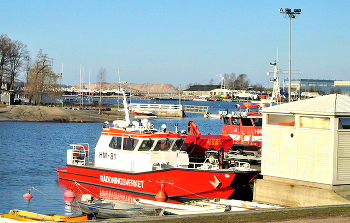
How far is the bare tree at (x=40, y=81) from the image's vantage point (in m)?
83.0

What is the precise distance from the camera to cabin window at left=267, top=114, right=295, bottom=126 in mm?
17298

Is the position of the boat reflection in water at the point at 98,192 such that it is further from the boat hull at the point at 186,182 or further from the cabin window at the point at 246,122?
the cabin window at the point at 246,122

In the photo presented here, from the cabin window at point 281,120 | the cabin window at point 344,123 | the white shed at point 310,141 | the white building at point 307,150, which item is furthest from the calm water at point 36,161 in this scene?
the cabin window at point 344,123

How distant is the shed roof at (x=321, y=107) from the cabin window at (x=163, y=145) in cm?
596

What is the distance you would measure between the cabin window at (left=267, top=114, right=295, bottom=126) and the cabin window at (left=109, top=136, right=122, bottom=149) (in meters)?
8.06

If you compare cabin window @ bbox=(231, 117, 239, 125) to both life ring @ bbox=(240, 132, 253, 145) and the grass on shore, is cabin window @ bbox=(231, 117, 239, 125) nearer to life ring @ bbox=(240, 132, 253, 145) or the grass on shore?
life ring @ bbox=(240, 132, 253, 145)

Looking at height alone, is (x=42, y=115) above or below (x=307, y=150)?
above

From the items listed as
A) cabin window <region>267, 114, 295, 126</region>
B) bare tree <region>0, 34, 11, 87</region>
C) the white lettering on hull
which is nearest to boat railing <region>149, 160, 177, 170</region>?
the white lettering on hull

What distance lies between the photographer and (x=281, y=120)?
57.9 ft

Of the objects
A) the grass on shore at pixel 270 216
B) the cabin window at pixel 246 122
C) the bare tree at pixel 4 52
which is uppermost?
the bare tree at pixel 4 52

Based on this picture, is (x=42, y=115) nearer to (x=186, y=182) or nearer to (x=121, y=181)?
(x=121, y=181)

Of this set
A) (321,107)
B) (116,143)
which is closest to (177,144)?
(116,143)

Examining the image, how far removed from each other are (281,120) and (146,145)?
706cm

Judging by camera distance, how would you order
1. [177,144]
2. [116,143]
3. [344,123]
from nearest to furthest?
[344,123] → [177,144] → [116,143]
